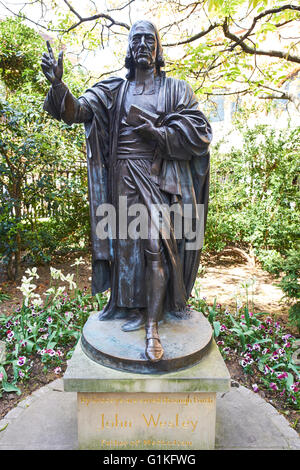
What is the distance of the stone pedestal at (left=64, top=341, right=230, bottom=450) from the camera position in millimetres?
2113

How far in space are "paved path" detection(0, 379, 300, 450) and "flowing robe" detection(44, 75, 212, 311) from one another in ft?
3.21

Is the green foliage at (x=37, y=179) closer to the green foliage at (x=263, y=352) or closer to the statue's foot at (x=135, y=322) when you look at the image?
the green foliage at (x=263, y=352)

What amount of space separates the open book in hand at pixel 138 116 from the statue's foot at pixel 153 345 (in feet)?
4.75

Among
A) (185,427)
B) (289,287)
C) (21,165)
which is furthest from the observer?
(21,165)

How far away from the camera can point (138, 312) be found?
106 inches

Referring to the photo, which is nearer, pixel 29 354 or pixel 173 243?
pixel 173 243

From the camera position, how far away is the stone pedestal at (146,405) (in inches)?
83.2

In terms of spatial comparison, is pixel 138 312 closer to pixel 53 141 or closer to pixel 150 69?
pixel 150 69

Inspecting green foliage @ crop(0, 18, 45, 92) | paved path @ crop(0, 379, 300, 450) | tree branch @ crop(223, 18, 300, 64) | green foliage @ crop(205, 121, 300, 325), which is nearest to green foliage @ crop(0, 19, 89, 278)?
green foliage @ crop(0, 18, 45, 92)

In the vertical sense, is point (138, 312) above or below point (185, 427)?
above

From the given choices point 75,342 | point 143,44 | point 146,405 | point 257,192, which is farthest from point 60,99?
point 257,192

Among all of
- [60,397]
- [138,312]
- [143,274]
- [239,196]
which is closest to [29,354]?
[60,397]

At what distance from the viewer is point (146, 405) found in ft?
7.30

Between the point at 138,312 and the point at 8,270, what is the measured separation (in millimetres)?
4577
